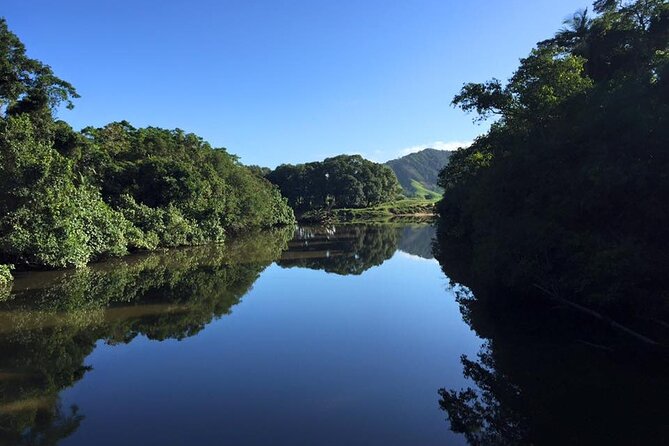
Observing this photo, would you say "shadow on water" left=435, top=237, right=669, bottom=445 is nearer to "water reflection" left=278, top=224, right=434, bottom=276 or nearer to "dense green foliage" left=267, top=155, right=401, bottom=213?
"water reflection" left=278, top=224, right=434, bottom=276

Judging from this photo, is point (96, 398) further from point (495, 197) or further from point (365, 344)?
point (495, 197)

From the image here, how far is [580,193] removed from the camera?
11.8m

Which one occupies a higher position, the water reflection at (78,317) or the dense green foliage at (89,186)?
the dense green foliage at (89,186)

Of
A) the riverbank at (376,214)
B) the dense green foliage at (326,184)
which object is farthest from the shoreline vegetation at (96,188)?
the dense green foliage at (326,184)

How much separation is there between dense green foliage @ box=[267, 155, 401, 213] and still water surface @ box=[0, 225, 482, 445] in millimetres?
87421

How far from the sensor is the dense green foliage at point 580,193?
425 inches

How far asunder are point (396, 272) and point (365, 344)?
49.5ft

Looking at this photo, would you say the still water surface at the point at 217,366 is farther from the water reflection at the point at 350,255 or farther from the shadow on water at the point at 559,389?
the water reflection at the point at 350,255

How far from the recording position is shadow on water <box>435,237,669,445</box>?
727cm

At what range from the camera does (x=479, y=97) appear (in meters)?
20.8

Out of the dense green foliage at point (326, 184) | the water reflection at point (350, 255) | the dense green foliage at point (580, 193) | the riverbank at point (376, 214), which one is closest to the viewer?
the dense green foliage at point (580, 193)

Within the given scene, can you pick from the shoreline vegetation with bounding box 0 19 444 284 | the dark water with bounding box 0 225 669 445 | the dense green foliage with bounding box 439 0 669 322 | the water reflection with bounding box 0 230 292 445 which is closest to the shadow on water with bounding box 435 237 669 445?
the dark water with bounding box 0 225 669 445

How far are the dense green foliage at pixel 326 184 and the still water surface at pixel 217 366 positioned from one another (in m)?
87.4

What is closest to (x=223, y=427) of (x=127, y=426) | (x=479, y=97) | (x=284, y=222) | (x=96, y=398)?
(x=127, y=426)
